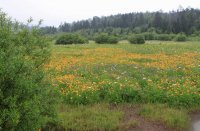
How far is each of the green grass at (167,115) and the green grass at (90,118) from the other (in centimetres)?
83

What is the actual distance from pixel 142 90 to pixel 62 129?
3.81 meters

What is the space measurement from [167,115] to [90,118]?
7.08ft

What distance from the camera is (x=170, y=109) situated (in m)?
9.48

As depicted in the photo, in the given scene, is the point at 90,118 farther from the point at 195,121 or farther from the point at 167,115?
the point at 195,121

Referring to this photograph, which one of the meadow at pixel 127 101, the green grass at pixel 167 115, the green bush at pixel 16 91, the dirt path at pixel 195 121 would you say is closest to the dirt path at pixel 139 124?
the meadow at pixel 127 101

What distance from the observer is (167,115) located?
891 cm

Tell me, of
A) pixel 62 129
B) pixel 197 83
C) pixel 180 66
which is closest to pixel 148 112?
pixel 62 129

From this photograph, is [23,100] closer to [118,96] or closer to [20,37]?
[20,37]

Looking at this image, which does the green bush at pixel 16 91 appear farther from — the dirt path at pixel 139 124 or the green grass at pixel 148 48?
the green grass at pixel 148 48

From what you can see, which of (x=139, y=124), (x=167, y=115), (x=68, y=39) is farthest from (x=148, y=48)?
(x=139, y=124)

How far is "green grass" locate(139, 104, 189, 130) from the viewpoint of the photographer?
8500 millimetres

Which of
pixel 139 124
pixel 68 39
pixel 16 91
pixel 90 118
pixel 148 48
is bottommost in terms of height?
pixel 139 124

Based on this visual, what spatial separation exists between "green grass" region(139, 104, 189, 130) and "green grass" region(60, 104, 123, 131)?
831 millimetres

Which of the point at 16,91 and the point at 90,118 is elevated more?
the point at 16,91
